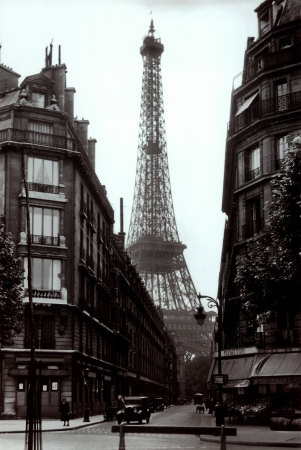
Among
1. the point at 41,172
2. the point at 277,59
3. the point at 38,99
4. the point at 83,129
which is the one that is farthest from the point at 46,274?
the point at 277,59

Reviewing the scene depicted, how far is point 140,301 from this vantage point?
11625 centimetres

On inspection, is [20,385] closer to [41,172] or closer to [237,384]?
[41,172]

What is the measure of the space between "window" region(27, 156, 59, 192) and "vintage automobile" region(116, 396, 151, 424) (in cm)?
1863

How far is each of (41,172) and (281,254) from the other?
108ft

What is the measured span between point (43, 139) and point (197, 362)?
5290 inches

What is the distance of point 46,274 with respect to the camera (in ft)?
196

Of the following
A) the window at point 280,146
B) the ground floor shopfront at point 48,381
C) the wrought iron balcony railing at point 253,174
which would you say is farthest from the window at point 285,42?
the ground floor shopfront at point 48,381

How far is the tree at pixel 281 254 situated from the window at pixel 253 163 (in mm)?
12917

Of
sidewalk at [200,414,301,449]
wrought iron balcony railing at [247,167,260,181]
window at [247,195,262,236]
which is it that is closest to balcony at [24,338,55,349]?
window at [247,195,262,236]

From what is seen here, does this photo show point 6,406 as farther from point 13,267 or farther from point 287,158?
point 287,158

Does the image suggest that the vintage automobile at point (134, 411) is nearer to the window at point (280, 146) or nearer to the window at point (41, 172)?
the window at point (280, 146)

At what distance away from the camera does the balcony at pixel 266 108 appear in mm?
47156

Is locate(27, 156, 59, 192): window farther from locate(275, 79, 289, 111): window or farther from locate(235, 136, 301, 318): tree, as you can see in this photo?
locate(235, 136, 301, 318): tree

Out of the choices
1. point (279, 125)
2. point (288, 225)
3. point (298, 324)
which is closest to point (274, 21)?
point (279, 125)
